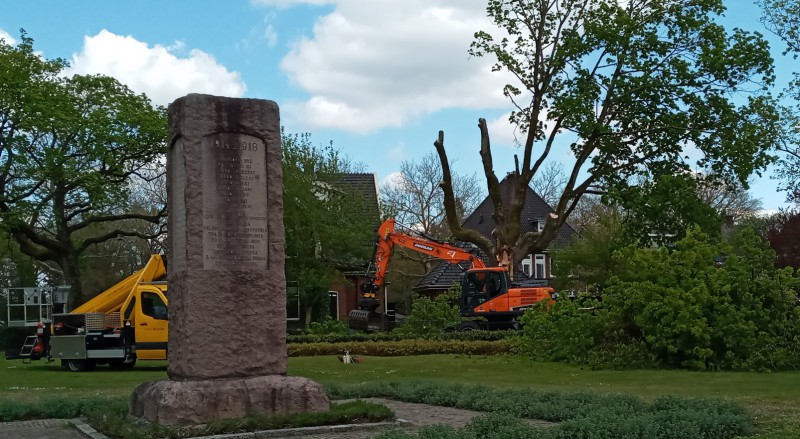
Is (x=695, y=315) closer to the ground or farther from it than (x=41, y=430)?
farther from it

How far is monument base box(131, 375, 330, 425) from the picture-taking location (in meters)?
9.30

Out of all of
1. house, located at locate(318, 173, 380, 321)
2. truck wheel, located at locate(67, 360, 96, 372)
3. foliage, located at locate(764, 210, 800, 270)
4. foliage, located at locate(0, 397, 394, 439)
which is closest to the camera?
foliage, located at locate(0, 397, 394, 439)

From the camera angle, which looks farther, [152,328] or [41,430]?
[152,328]

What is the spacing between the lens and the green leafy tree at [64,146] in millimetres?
34781

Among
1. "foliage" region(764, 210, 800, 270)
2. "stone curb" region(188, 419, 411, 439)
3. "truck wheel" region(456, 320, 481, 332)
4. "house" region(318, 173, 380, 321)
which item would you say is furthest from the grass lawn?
"foliage" region(764, 210, 800, 270)

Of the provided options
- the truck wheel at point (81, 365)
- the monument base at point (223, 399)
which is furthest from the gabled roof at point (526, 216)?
the monument base at point (223, 399)

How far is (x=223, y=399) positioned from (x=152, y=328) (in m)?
13.7

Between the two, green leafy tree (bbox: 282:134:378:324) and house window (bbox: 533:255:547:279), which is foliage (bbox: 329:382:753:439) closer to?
green leafy tree (bbox: 282:134:378:324)

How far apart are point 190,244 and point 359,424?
2587 millimetres

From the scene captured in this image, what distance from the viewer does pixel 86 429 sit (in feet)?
31.8

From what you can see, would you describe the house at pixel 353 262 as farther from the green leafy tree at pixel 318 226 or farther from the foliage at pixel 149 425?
the foliage at pixel 149 425

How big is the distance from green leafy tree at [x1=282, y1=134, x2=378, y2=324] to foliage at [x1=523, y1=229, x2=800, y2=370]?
22.3 metres

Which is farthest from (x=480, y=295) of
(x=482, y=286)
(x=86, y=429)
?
(x=86, y=429)

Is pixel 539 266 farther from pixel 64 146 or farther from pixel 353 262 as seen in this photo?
pixel 64 146
